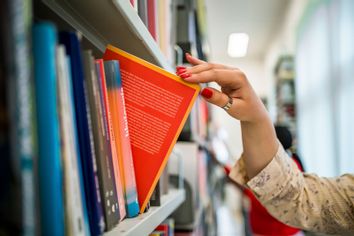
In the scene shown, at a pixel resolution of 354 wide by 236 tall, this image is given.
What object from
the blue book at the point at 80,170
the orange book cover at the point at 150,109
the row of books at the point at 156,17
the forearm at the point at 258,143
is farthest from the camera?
the forearm at the point at 258,143

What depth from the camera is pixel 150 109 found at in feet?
1.99

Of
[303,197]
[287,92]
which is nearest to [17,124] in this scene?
[303,197]

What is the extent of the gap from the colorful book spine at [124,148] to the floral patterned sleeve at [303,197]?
0.41m

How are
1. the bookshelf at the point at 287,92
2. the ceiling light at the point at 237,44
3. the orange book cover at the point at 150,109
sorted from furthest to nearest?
1. the ceiling light at the point at 237,44
2. the bookshelf at the point at 287,92
3. the orange book cover at the point at 150,109

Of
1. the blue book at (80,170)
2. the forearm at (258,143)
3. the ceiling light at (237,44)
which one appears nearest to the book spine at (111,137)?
the blue book at (80,170)

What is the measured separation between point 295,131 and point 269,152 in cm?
327

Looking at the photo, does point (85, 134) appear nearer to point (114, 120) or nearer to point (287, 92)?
point (114, 120)

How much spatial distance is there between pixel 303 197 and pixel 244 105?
1.13 ft

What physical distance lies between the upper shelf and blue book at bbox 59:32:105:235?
122 millimetres

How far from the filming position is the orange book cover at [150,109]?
600 millimetres

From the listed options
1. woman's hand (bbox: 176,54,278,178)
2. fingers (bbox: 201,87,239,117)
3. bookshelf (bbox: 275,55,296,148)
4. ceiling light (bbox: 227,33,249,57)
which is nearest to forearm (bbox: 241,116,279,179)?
woman's hand (bbox: 176,54,278,178)

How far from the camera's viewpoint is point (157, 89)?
1.98 ft

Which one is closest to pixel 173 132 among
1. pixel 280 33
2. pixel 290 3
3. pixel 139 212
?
pixel 139 212

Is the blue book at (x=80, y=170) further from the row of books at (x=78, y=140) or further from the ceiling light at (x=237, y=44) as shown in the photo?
the ceiling light at (x=237, y=44)
